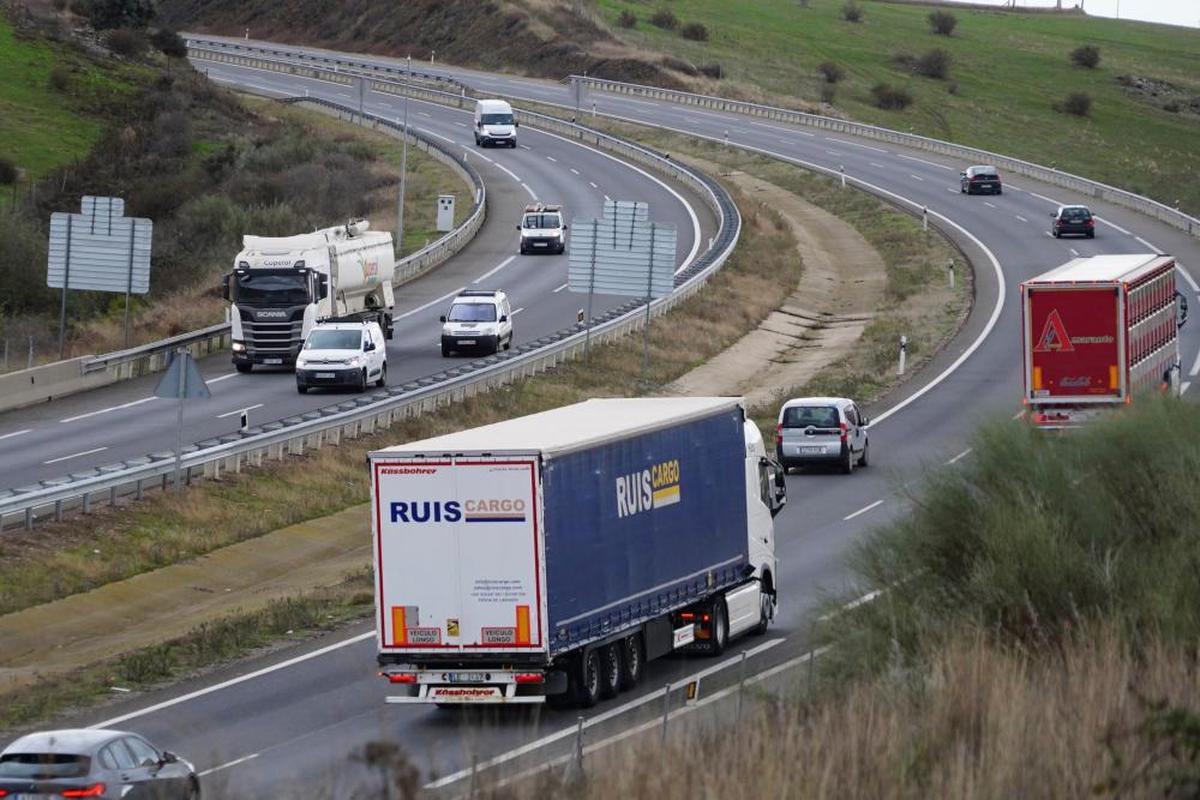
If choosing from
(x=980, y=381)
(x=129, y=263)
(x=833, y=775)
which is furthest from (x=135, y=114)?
(x=833, y=775)

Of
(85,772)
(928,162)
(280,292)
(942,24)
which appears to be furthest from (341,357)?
(942,24)

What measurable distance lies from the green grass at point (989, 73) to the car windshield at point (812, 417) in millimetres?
57993

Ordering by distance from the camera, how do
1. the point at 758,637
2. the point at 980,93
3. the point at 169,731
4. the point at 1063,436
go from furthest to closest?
the point at 980,93, the point at 758,637, the point at 1063,436, the point at 169,731

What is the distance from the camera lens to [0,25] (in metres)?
113

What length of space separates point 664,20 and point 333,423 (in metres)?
121

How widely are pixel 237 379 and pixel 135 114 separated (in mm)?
53931

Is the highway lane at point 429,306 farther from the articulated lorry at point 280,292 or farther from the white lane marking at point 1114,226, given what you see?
the white lane marking at point 1114,226

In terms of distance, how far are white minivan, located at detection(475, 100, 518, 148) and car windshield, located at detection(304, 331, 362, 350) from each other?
2177 inches

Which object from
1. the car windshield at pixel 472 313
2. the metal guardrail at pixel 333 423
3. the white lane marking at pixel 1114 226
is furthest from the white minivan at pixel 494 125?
the car windshield at pixel 472 313

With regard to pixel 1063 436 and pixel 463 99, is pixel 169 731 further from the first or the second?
pixel 463 99

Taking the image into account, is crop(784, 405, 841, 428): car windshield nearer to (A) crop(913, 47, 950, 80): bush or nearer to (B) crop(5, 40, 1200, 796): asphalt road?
(B) crop(5, 40, 1200, 796): asphalt road

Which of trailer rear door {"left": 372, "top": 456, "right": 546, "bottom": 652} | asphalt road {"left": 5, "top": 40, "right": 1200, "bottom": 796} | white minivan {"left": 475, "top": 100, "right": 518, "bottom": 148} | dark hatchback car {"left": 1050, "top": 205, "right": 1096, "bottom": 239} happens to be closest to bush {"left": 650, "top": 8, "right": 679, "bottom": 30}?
white minivan {"left": 475, "top": 100, "right": 518, "bottom": 148}

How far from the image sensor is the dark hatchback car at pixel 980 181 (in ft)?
301

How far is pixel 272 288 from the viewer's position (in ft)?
164
